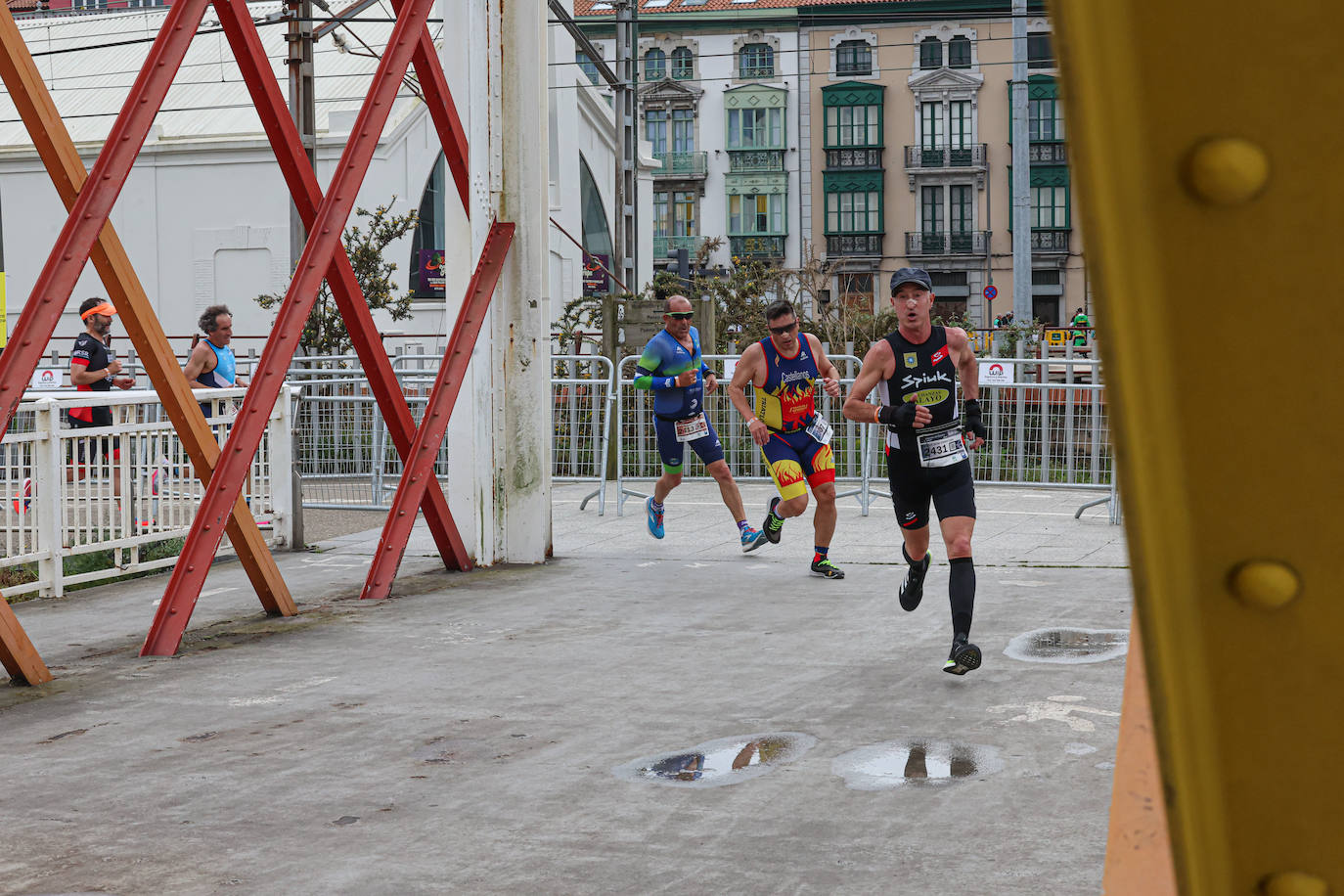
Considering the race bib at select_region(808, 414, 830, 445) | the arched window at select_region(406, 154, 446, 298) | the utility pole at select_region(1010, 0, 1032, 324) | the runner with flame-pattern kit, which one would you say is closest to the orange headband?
the runner with flame-pattern kit

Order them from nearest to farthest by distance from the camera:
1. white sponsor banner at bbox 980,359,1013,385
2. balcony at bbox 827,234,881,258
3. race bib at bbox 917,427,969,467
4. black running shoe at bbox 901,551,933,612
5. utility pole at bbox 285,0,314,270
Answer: race bib at bbox 917,427,969,467 < black running shoe at bbox 901,551,933,612 < utility pole at bbox 285,0,314,270 < white sponsor banner at bbox 980,359,1013,385 < balcony at bbox 827,234,881,258

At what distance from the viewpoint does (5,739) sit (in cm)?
579

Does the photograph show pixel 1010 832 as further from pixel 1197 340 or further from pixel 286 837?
pixel 1197 340

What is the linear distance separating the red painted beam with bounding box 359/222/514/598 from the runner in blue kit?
1.74m

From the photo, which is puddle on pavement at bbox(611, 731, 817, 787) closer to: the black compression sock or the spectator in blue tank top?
the black compression sock

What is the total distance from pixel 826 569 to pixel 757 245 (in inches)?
2115

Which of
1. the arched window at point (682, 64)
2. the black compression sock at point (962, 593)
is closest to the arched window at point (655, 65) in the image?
the arched window at point (682, 64)

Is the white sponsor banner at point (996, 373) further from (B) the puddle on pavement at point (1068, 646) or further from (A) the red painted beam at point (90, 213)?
(A) the red painted beam at point (90, 213)

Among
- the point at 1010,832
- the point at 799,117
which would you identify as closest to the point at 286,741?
the point at 1010,832

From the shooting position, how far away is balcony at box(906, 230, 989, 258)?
61062 millimetres

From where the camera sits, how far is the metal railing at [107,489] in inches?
378

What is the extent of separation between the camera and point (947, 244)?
202ft

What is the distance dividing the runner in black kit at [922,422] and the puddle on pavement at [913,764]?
168cm

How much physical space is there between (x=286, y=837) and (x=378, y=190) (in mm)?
32198
